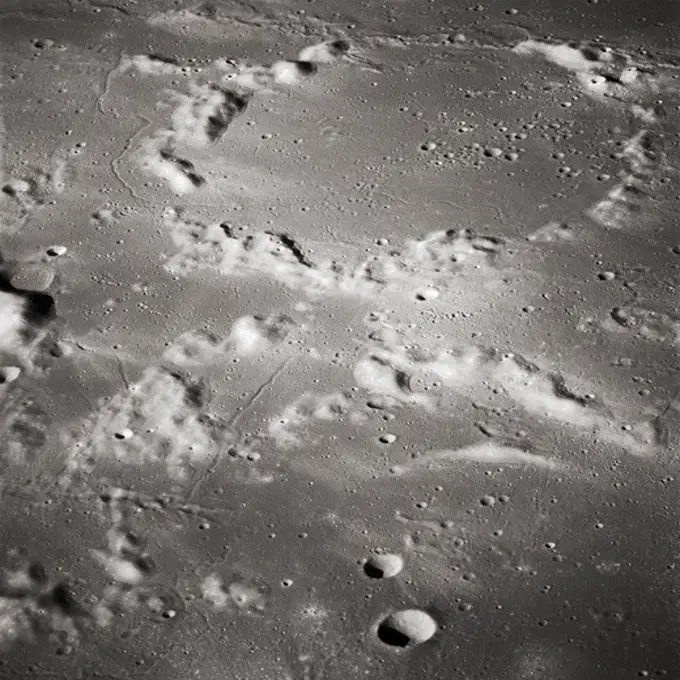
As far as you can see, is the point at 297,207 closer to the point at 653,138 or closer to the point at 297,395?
the point at 297,395

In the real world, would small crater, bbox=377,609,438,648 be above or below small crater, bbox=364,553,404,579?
below

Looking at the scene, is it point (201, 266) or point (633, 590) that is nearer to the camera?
point (633, 590)

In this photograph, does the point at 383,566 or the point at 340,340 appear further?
the point at 340,340

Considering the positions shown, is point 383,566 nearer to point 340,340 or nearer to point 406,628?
point 406,628

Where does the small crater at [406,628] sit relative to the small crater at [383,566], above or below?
below

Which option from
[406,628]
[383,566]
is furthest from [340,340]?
[406,628]


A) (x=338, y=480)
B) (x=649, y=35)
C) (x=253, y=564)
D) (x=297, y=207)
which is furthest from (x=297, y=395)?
(x=649, y=35)

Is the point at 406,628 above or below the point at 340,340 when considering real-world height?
below

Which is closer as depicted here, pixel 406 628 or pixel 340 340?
pixel 406 628
